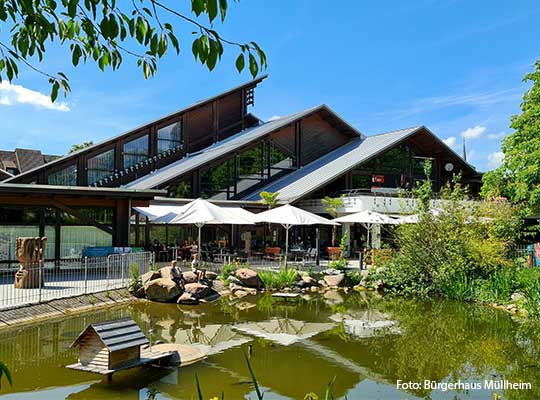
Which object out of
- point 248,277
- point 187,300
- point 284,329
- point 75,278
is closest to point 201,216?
point 248,277

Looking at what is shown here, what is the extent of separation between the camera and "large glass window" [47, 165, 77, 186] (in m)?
26.3

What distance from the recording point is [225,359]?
9.54 meters

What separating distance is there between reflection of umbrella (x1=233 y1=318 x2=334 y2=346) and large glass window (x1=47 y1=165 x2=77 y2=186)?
58.0 feet

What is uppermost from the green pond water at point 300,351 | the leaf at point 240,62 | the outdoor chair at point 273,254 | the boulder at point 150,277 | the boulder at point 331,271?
the leaf at point 240,62

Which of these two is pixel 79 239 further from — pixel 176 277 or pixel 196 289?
pixel 196 289

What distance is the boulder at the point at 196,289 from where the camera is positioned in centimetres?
1576

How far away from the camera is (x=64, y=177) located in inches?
1050

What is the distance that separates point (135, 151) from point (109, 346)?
910 inches

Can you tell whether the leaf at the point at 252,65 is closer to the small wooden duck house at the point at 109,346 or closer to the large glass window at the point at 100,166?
the small wooden duck house at the point at 109,346

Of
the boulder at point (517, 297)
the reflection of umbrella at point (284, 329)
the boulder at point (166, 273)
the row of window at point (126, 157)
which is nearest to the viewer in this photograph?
the reflection of umbrella at point (284, 329)

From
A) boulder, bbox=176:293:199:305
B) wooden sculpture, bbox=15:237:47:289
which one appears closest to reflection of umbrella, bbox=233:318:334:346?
boulder, bbox=176:293:199:305

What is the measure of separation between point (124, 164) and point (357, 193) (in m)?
13.6

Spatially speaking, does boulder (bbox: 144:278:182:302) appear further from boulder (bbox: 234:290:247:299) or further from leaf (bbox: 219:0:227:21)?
leaf (bbox: 219:0:227:21)

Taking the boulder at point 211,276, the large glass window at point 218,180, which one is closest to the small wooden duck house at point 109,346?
the boulder at point 211,276
